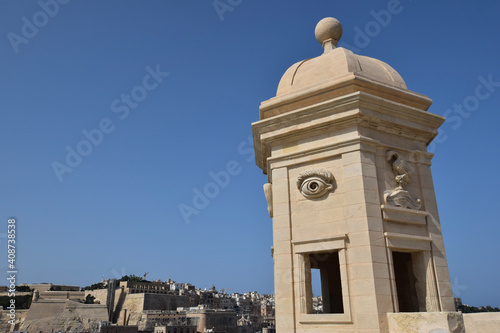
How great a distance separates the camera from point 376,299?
7.21m

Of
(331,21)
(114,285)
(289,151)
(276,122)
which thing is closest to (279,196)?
(289,151)

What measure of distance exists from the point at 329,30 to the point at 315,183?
14.5 feet

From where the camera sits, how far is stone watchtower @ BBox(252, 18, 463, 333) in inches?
297

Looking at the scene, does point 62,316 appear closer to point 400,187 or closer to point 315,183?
point 315,183

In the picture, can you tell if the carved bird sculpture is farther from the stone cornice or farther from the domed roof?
the domed roof

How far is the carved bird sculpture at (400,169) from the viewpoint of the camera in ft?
27.9

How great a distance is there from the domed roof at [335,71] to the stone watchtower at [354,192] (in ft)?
0.10

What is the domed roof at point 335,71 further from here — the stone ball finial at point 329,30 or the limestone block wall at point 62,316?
the limestone block wall at point 62,316

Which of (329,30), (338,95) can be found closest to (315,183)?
(338,95)

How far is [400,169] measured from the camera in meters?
8.51

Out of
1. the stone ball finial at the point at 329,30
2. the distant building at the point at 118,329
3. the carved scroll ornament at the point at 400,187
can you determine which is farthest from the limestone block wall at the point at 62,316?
the carved scroll ornament at the point at 400,187

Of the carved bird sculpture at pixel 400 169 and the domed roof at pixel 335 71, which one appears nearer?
the carved bird sculpture at pixel 400 169

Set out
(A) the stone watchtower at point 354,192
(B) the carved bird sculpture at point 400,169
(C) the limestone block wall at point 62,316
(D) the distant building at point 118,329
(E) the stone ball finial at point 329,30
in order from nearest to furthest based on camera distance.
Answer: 1. (A) the stone watchtower at point 354,192
2. (B) the carved bird sculpture at point 400,169
3. (E) the stone ball finial at point 329,30
4. (D) the distant building at point 118,329
5. (C) the limestone block wall at point 62,316

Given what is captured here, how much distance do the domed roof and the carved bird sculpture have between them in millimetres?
1694
